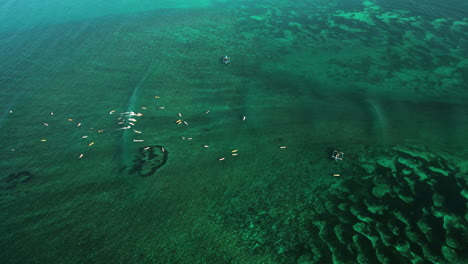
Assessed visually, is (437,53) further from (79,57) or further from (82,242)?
(79,57)

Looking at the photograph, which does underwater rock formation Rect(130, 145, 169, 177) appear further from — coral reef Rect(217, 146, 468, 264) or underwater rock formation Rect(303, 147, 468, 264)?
underwater rock formation Rect(303, 147, 468, 264)

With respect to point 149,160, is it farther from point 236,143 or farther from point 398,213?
point 398,213

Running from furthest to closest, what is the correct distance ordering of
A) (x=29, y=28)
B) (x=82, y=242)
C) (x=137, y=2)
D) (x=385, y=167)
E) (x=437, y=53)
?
(x=137, y=2) → (x=29, y=28) → (x=437, y=53) → (x=385, y=167) → (x=82, y=242)

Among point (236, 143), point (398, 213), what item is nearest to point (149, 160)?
point (236, 143)

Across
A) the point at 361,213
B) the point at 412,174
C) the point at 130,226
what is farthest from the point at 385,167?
the point at 130,226

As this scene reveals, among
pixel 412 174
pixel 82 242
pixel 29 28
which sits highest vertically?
pixel 29 28
